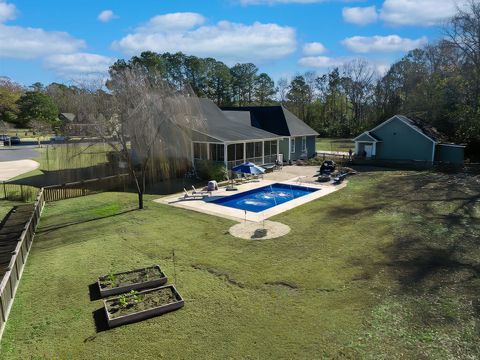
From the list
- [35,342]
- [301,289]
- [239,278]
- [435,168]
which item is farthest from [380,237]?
[435,168]

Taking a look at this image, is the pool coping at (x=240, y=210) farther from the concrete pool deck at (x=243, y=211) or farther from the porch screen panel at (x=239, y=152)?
the porch screen panel at (x=239, y=152)

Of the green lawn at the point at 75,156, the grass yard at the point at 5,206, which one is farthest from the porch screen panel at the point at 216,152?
the grass yard at the point at 5,206

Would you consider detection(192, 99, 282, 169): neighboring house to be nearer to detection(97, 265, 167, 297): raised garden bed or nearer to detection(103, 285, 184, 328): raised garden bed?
detection(97, 265, 167, 297): raised garden bed

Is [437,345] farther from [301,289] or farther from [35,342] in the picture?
[35,342]

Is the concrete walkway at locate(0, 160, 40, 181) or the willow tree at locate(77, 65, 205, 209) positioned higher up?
the willow tree at locate(77, 65, 205, 209)

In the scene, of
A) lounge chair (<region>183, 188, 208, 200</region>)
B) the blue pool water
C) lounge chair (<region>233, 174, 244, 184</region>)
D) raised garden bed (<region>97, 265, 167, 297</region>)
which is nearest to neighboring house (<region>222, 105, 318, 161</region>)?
lounge chair (<region>233, 174, 244, 184</region>)

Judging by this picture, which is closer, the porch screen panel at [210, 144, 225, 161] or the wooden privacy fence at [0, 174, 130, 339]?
the wooden privacy fence at [0, 174, 130, 339]

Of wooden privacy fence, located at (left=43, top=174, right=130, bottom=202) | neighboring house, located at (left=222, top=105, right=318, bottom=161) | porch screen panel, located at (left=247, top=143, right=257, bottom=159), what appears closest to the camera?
wooden privacy fence, located at (left=43, top=174, right=130, bottom=202)
